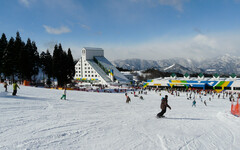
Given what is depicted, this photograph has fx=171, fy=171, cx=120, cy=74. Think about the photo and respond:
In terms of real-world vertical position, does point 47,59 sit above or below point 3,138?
above

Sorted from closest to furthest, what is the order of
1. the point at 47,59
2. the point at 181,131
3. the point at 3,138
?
1. the point at 3,138
2. the point at 181,131
3. the point at 47,59

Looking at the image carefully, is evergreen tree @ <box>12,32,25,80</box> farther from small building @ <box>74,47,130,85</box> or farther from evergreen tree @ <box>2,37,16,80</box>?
small building @ <box>74,47,130,85</box>

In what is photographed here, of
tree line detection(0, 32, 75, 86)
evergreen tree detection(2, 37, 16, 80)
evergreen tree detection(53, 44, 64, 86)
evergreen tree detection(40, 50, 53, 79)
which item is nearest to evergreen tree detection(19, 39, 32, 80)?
tree line detection(0, 32, 75, 86)

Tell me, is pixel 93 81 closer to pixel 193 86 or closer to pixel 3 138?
pixel 193 86

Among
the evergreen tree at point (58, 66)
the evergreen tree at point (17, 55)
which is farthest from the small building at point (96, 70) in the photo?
the evergreen tree at point (17, 55)

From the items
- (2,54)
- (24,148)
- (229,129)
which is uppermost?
(2,54)

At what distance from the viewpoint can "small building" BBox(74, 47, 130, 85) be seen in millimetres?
70500

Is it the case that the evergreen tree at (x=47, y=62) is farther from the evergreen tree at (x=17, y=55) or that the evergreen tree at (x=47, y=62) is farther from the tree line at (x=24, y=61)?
the evergreen tree at (x=17, y=55)

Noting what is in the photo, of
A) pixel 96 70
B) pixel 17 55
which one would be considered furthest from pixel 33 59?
pixel 96 70

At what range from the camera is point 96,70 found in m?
74.0

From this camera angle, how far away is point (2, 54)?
1449 inches

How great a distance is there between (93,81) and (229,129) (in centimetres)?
6694

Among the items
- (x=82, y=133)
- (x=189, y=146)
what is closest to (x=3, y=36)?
(x=82, y=133)

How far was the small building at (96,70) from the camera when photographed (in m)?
70.5
